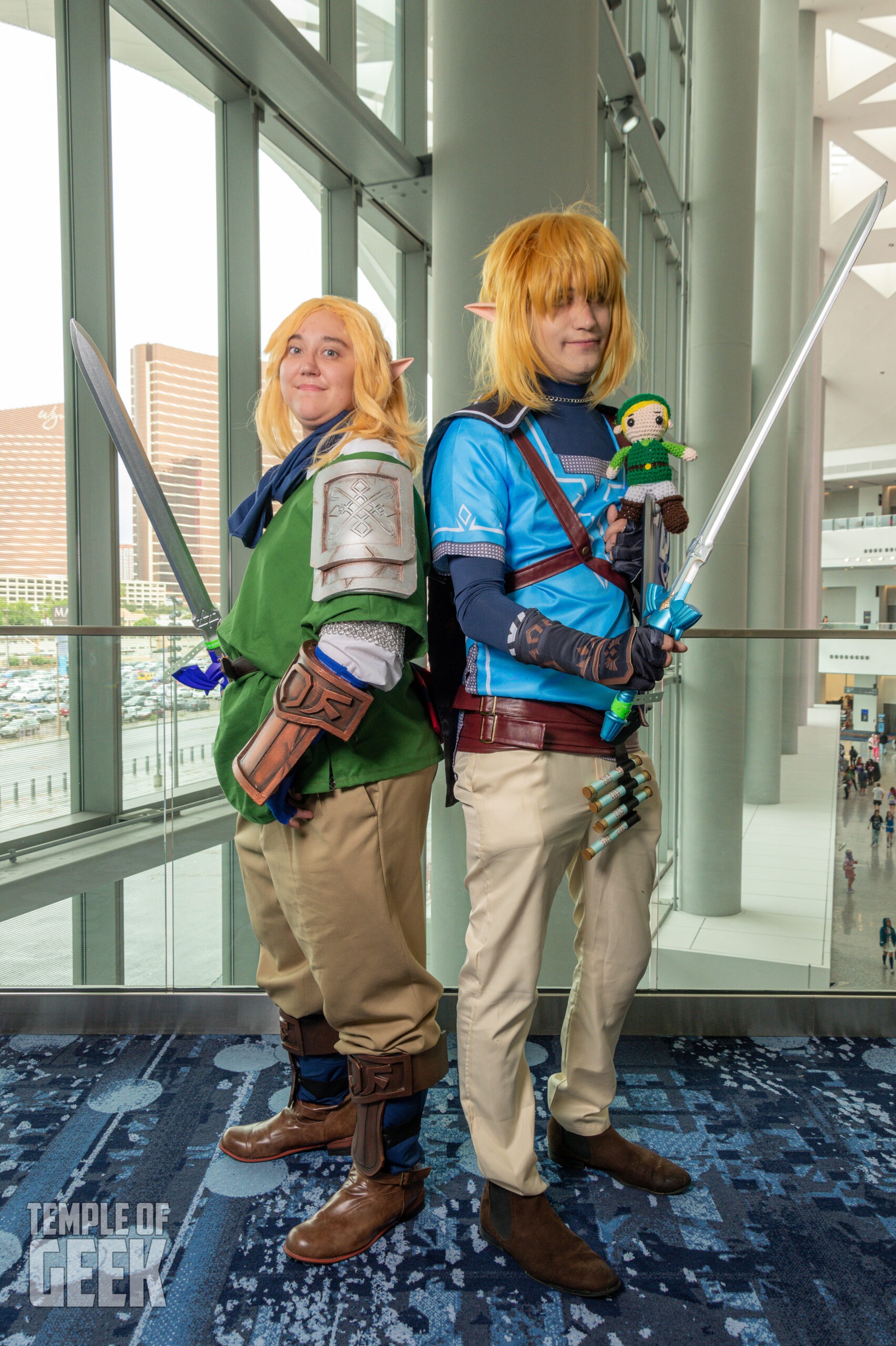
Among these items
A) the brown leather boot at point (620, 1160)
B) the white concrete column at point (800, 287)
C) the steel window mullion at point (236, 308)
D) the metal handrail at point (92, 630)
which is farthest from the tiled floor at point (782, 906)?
the white concrete column at point (800, 287)

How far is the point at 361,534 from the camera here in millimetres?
1284

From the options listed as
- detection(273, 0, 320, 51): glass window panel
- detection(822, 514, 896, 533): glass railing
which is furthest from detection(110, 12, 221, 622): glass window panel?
detection(822, 514, 896, 533): glass railing

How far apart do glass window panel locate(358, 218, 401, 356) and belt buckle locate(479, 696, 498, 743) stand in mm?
4572

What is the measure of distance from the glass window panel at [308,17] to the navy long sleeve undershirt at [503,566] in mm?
4153

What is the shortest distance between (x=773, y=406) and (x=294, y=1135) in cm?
153

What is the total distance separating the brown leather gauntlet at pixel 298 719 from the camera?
128cm

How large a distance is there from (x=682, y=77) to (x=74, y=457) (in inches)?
384

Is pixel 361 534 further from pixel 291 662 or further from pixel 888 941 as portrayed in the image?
pixel 888 941

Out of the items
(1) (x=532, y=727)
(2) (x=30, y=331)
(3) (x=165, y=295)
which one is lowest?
(1) (x=532, y=727)

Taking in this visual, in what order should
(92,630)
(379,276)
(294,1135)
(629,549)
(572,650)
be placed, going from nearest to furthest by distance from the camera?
(572,650) → (629,549) → (294,1135) → (92,630) → (379,276)

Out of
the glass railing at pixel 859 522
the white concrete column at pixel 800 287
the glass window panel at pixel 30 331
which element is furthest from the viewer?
the glass railing at pixel 859 522

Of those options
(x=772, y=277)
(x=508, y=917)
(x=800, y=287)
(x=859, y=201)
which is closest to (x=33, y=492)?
(x=508, y=917)

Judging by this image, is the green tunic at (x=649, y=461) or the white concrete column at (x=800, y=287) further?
the white concrete column at (x=800, y=287)

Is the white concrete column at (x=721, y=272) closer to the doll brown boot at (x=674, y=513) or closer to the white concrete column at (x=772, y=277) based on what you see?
the white concrete column at (x=772, y=277)
